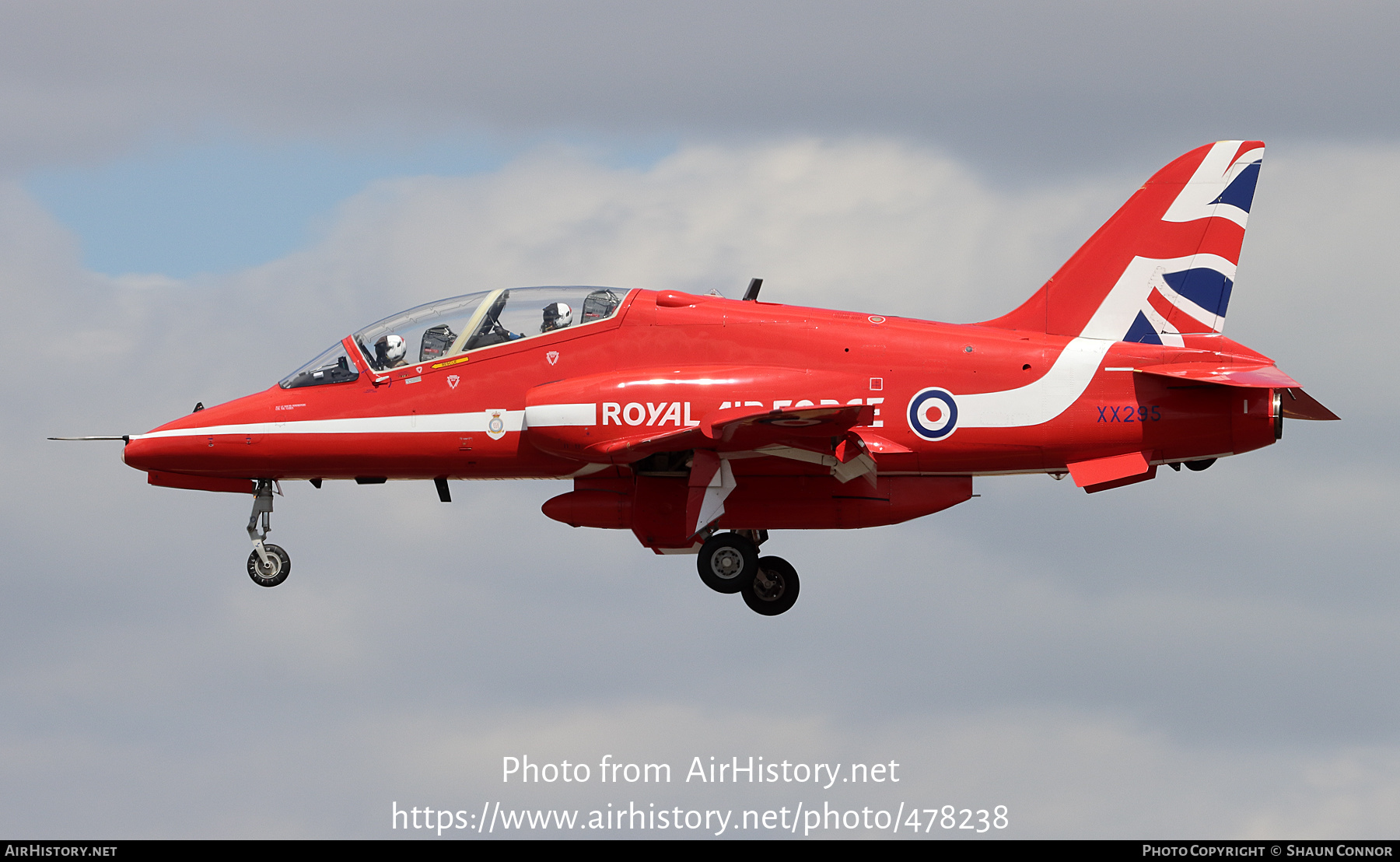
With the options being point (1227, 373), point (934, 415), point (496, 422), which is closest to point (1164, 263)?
point (1227, 373)

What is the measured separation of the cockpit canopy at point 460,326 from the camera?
93.8 ft

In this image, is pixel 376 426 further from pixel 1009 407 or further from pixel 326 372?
pixel 1009 407

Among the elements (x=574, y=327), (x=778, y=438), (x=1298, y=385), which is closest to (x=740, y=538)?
(x=778, y=438)

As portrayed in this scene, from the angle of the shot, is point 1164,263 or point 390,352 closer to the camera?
point 1164,263

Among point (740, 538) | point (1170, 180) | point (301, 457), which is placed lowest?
point (740, 538)

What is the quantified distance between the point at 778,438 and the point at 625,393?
2.35 m

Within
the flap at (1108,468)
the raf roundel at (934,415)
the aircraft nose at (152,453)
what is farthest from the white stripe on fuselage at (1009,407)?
the aircraft nose at (152,453)

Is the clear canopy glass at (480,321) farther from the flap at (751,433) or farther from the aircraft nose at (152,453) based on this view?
the aircraft nose at (152,453)

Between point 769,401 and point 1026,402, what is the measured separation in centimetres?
384

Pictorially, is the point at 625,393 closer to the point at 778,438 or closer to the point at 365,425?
the point at 778,438

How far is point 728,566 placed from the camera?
27.9m

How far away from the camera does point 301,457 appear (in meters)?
29.0

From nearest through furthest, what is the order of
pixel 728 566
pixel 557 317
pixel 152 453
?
pixel 728 566
pixel 557 317
pixel 152 453

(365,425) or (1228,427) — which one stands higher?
(365,425)
